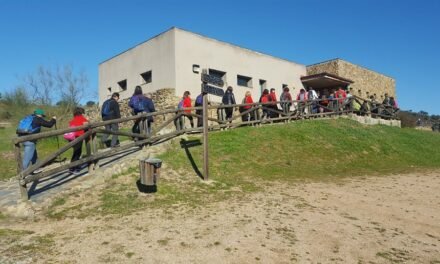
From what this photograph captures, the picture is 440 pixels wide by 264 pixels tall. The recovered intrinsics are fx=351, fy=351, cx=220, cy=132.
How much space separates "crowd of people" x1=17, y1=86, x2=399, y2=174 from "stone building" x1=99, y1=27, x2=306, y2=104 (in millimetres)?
2723

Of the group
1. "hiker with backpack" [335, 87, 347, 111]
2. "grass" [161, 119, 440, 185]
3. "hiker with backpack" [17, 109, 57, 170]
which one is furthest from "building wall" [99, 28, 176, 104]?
"hiker with backpack" [17, 109, 57, 170]

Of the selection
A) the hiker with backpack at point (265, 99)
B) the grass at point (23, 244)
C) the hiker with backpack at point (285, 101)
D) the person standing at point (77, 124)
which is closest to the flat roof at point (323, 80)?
the hiker with backpack at point (285, 101)

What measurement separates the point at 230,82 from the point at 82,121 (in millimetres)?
11949

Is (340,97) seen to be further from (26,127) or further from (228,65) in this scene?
(26,127)

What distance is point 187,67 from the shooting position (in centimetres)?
1736

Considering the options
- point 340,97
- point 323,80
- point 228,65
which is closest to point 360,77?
point 323,80

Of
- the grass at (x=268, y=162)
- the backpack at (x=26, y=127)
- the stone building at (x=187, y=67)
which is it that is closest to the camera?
the grass at (x=268, y=162)

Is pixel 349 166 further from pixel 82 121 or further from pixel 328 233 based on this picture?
pixel 82 121

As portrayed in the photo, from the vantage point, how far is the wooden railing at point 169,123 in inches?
251

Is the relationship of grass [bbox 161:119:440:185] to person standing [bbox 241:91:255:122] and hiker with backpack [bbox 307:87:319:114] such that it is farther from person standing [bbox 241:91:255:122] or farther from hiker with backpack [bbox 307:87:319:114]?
hiker with backpack [bbox 307:87:319:114]

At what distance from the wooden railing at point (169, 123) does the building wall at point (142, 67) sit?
2.25m

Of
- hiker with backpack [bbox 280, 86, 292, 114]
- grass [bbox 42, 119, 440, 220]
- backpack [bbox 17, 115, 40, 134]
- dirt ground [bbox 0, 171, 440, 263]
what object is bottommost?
dirt ground [bbox 0, 171, 440, 263]

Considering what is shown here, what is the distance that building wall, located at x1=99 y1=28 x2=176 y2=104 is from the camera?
17219 millimetres

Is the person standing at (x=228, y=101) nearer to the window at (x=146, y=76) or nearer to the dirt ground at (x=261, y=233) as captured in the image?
the dirt ground at (x=261, y=233)
